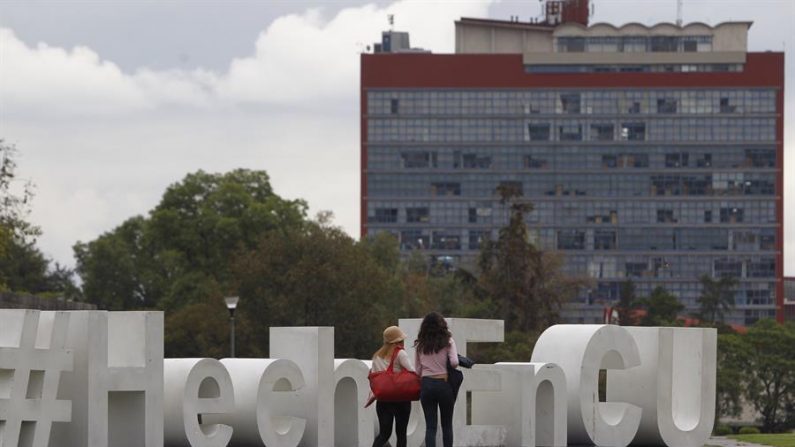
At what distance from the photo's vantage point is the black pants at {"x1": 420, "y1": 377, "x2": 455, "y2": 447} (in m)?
19.8

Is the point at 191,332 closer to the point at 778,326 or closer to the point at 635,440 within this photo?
the point at 778,326

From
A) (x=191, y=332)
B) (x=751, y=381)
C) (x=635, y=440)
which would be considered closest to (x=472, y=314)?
(x=751, y=381)

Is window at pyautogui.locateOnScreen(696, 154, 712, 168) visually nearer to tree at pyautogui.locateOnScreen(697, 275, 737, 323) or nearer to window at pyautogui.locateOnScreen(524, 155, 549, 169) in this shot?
tree at pyautogui.locateOnScreen(697, 275, 737, 323)

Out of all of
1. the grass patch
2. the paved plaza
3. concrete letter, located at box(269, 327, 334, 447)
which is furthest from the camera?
the grass patch

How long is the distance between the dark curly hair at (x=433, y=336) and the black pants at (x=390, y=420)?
27.7 inches

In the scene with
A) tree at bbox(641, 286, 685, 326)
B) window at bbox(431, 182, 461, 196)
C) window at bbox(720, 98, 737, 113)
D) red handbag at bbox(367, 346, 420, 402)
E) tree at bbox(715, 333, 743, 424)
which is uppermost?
window at bbox(720, 98, 737, 113)

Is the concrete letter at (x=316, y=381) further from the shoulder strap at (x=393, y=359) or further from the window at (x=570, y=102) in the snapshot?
the window at (x=570, y=102)

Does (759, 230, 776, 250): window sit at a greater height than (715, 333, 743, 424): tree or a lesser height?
greater

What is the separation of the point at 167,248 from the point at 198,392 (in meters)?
66.5

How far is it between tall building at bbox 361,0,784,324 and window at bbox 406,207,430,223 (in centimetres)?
12

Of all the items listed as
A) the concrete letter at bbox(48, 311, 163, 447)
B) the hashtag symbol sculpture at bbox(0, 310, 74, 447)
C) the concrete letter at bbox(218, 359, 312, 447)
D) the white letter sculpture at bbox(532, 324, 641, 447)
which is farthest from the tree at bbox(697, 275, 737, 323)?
the hashtag symbol sculpture at bbox(0, 310, 74, 447)

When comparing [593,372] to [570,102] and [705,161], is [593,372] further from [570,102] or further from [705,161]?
[705,161]

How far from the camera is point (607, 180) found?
509 feet

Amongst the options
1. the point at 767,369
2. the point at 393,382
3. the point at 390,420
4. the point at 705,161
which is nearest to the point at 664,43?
the point at 705,161
